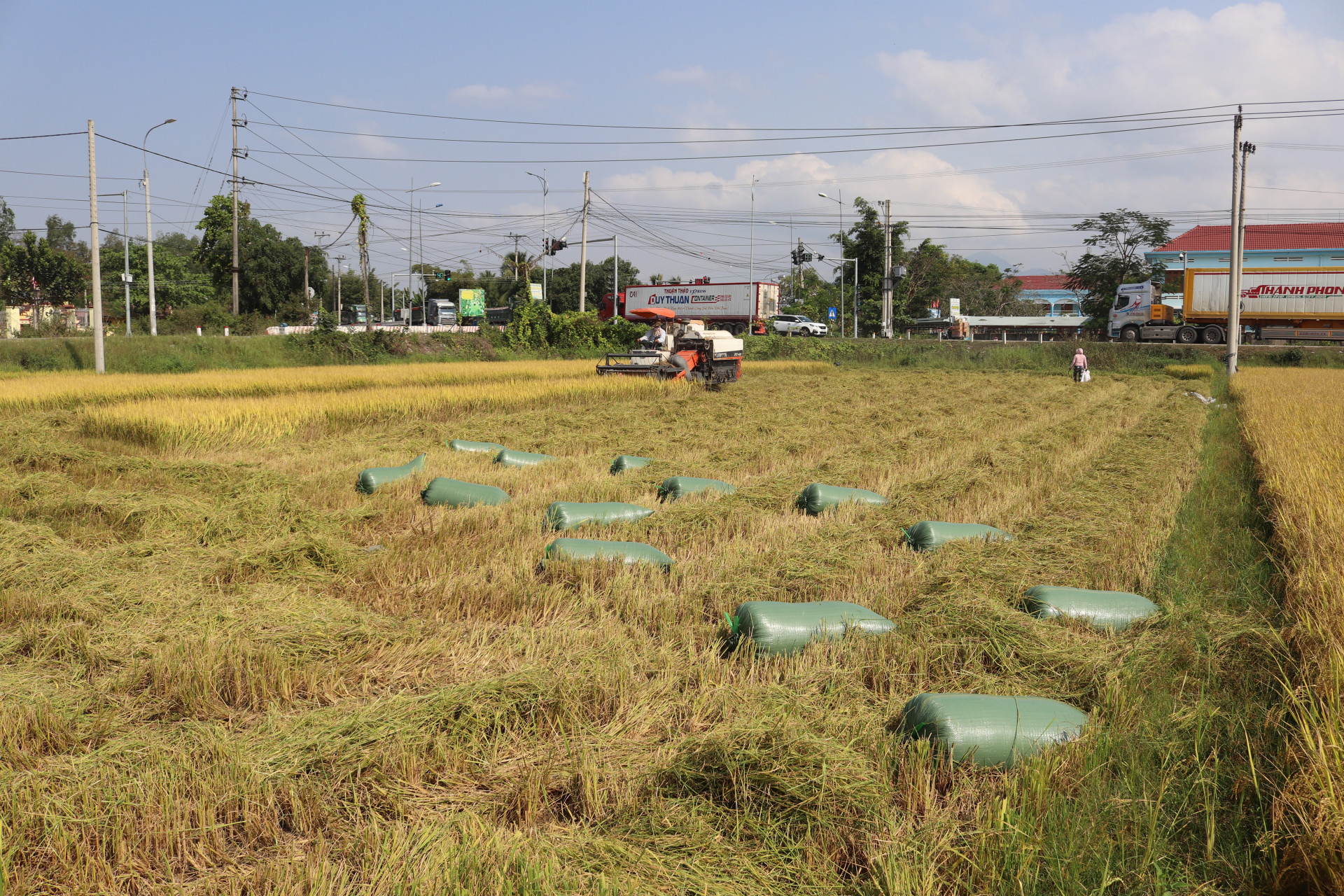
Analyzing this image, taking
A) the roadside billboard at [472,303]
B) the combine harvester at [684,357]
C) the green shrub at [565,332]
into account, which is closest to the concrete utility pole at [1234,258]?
the combine harvester at [684,357]

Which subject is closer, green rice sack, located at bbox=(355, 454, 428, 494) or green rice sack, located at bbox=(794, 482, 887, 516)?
green rice sack, located at bbox=(794, 482, 887, 516)

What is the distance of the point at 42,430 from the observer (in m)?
11.4

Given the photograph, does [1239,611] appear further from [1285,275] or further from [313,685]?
[1285,275]

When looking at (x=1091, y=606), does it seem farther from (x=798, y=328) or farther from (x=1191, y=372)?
(x=798, y=328)

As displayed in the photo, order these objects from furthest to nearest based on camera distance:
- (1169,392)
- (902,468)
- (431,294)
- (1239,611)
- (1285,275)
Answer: (431,294) < (1285,275) < (1169,392) < (902,468) < (1239,611)

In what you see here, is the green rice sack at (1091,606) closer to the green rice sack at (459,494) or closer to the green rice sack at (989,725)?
the green rice sack at (989,725)

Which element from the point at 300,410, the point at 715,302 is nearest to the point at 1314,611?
the point at 300,410

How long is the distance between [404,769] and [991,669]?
2.91 m

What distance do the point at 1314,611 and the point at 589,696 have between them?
385 centimetres

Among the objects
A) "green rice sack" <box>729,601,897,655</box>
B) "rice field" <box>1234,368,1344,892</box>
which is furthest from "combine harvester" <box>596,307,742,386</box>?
"green rice sack" <box>729,601,897,655</box>

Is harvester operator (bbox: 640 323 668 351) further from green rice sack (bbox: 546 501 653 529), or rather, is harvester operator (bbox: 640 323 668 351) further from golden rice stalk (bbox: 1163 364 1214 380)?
golden rice stalk (bbox: 1163 364 1214 380)

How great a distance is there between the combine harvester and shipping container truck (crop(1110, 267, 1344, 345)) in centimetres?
2417

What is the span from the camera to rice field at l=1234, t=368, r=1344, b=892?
9.07 feet

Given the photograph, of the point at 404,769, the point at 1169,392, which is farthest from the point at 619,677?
the point at 1169,392
